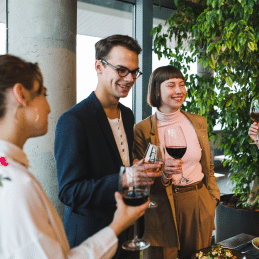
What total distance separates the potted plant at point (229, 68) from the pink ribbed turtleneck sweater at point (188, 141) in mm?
816

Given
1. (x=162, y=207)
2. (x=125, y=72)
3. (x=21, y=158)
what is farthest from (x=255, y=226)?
(x=21, y=158)

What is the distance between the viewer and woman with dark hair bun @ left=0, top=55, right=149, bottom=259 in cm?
57

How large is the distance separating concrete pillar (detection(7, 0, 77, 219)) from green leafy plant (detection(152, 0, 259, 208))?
1.25 meters

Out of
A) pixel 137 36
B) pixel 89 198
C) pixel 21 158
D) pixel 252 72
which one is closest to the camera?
pixel 21 158

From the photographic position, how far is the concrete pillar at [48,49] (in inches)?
78.3

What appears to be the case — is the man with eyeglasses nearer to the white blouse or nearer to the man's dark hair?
the man's dark hair

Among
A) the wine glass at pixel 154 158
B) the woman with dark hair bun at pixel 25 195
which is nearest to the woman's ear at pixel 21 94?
the woman with dark hair bun at pixel 25 195

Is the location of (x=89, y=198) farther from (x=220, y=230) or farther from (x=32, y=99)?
(x=220, y=230)

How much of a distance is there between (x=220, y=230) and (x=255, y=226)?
40 cm

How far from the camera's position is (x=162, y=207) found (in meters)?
1.89

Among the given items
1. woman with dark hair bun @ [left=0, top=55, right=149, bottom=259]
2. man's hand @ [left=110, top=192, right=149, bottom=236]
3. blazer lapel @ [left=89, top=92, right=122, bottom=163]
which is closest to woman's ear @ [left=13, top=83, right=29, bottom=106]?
woman with dark hair bun @ [left=0, top=55, right=149, bottom=259]

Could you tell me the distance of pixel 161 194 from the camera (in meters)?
1.91

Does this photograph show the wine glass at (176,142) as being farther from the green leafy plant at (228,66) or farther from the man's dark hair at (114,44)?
the green leafy plant at (228,66)

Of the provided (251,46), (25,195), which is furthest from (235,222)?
(25,195)
